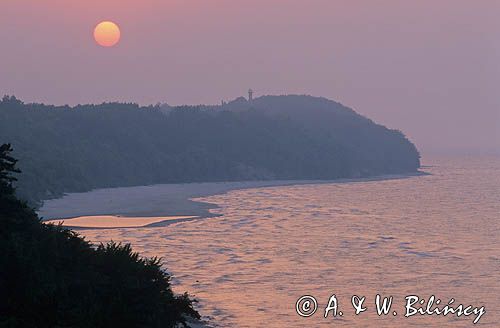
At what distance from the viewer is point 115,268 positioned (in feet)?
72.2

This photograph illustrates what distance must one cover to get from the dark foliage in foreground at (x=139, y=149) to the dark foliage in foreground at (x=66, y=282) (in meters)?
60.3

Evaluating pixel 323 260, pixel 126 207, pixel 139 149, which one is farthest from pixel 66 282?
pixel 139 149

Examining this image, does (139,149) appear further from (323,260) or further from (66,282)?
(66,282)

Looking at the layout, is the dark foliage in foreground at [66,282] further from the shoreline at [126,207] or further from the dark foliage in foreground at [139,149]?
the dark foliage in foreground at [139,149]

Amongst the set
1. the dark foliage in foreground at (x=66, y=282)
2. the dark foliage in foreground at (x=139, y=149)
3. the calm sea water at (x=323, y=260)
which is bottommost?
the calm sea water at (x=323, y=260)

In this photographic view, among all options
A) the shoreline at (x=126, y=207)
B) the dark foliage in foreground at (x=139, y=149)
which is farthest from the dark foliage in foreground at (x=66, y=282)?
the dark foliage in foreground at (x=139, y=149)

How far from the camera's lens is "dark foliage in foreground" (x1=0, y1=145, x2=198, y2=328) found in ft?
59.5

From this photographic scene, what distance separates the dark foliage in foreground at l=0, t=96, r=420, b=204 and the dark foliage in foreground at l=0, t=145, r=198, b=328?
198 ft

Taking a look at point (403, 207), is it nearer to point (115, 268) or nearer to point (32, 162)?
point (32, 162)

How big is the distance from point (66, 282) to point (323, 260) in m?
27.0

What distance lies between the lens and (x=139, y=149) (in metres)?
154

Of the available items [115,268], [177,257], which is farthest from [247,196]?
[115,268]

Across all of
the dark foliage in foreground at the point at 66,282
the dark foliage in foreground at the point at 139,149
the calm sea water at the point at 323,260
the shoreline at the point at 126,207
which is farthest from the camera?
the dark foliage in foreground at the point at 139,149

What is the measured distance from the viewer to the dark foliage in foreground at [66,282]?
59.5 feet
